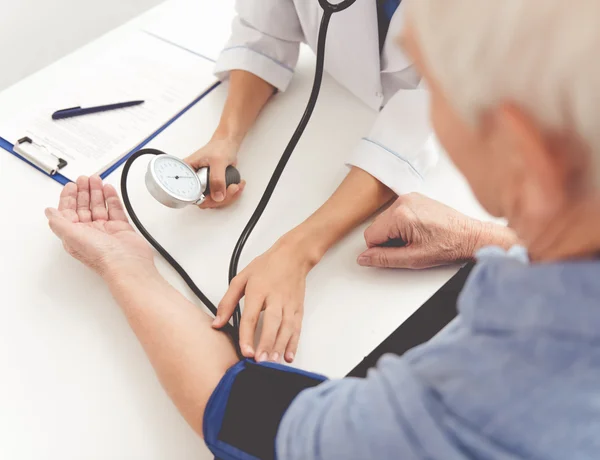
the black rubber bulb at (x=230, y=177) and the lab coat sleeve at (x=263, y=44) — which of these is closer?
the black rubber bulb at (x=230, y=177)

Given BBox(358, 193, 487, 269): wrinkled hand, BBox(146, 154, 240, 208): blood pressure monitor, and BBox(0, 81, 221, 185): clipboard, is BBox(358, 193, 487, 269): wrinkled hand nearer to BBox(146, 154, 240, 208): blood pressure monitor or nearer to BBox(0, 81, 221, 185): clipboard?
BBox(146, 154, 240, 208): blood pressure monitor

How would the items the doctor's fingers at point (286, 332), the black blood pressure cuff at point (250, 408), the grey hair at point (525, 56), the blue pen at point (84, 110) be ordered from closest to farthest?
the grey hair at point (525, 56) < the black blood pressure cuff at point (250, 408) < the doctor's fingers at point (286, 332) < the blue pen at point (84, 110)

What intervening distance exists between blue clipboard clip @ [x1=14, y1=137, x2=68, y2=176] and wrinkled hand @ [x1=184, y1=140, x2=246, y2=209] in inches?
8.2

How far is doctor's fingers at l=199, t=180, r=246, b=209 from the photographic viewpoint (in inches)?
31.4

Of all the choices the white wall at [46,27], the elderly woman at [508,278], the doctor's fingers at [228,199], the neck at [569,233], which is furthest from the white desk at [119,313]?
the white wall at [46,27]

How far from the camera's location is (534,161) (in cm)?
32

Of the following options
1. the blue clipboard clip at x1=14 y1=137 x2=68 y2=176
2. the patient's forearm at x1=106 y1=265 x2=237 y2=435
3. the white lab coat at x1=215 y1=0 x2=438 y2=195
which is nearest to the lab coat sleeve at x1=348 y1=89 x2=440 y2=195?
the white lab coat at x1=215 y1=0 x2=438 y2=195

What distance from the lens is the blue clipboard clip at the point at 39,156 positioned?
2.80 ft

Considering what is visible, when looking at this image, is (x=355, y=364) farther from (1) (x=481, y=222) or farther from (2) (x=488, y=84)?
(2) (x=488, y=84)

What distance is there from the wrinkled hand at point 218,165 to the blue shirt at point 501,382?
1.41 feet

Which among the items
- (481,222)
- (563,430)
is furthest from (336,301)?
(563,430)

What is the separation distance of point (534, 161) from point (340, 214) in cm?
46

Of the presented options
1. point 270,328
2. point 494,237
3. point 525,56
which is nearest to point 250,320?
point 270,328

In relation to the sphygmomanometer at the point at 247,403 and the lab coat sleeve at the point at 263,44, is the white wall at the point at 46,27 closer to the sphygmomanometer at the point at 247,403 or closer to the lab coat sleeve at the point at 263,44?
the lab coat sleeve at the point at 263,44
